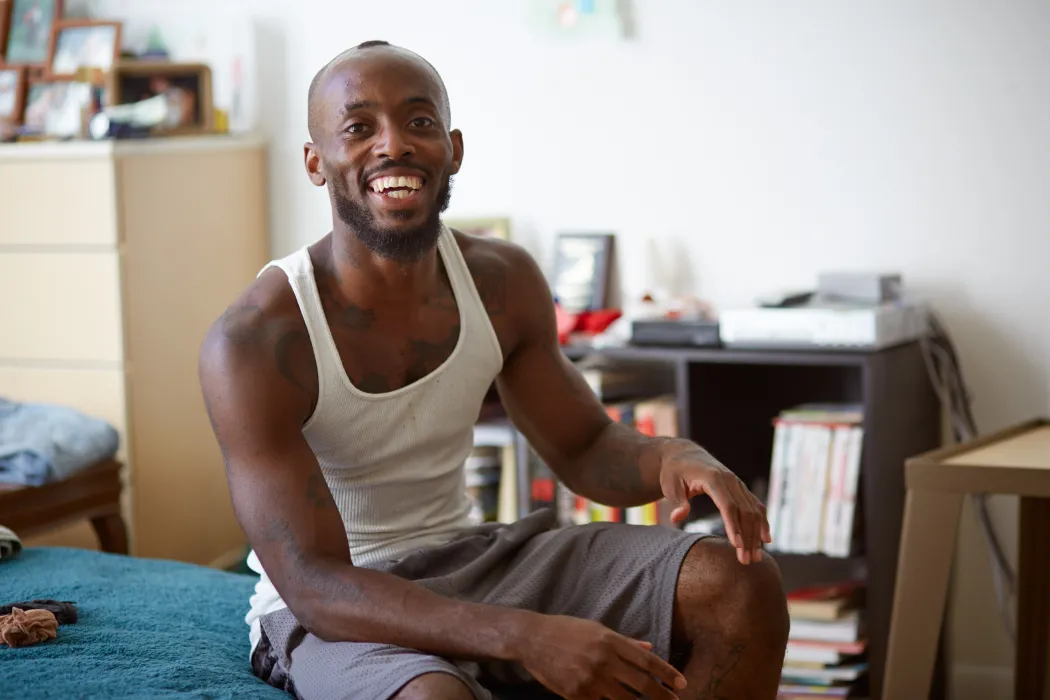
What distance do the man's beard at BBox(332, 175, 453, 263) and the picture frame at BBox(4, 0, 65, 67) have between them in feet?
6.67

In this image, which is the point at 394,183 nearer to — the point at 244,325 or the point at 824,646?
the point at 244,325

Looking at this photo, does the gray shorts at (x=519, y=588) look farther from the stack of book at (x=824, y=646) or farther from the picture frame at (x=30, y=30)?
the picture frame at (x=30, y=30)

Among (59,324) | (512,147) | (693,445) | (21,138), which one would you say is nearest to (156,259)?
(59,324)

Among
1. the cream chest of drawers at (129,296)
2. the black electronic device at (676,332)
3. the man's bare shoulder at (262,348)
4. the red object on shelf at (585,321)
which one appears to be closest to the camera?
the man's bare shoulder at (262,348)

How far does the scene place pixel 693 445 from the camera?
5.45ft

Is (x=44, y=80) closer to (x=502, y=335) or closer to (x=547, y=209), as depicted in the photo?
(x=547, y=209)

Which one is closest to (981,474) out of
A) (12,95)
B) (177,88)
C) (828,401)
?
(828,401)

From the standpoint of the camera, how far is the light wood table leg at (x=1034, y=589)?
2439mm

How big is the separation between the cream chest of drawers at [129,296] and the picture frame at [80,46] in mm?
369

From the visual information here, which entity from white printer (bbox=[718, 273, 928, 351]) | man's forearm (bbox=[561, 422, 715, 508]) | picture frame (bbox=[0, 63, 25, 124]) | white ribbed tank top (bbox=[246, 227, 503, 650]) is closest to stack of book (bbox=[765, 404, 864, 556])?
white printer (bbox=[718, 273, 928, 351])

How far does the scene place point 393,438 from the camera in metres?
1.72

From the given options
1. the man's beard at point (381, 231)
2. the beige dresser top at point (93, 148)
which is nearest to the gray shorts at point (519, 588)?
the man's beard at point (381, 231)

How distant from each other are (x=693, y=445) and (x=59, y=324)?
6.16ft

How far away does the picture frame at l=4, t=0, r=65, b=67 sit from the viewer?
3439 mm
